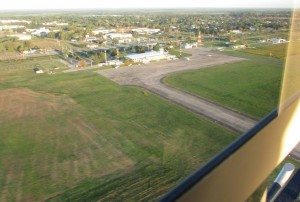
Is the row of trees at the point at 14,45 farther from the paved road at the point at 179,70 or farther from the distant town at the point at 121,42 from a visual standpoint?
the paved road at the point at 179,70

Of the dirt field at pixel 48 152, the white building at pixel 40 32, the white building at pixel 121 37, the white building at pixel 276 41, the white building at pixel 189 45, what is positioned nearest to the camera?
the dirt field at pixel 48 152

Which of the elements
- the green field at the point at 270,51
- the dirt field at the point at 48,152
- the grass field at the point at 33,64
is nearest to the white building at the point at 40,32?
the grass field at the point at 33,64

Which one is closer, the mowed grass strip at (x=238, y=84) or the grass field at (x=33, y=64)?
the mowed grass strip at (x=238, y=84)

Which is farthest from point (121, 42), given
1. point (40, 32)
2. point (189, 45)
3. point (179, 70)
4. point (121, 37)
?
point (179, 70)

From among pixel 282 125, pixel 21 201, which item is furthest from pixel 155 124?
pixel 282 125

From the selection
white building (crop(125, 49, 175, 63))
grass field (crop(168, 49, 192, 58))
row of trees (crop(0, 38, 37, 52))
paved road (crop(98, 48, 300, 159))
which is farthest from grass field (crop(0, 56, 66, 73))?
grass field (crop(168, 49, 192, 58))

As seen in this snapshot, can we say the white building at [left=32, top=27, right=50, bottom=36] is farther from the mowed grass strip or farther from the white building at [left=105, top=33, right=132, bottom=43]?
the mowed grass strip
